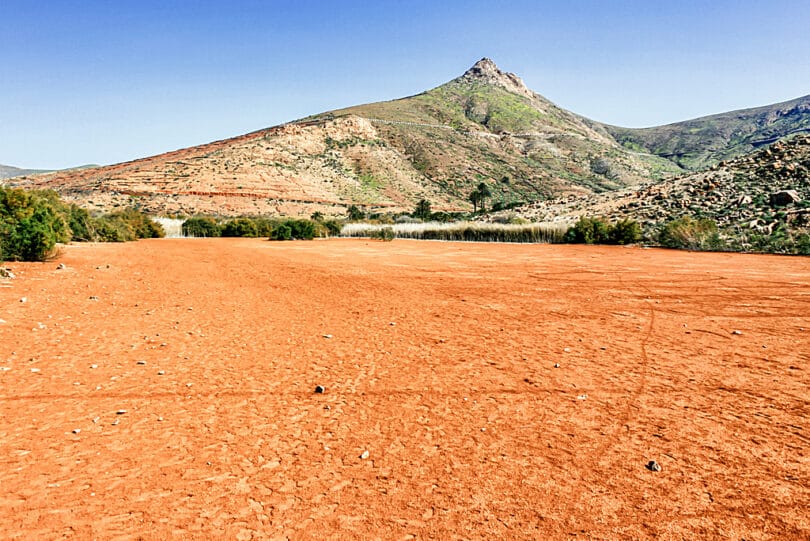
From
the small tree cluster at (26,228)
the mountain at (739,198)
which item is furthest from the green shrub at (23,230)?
the mountain at (739,198)

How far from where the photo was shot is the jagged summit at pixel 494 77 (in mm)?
131625

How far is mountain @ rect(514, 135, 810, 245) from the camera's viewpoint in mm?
21156

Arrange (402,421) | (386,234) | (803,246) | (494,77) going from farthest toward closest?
(494,77), (386,234), (803,246), (402,421)

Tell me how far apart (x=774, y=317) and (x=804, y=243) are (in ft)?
44.0

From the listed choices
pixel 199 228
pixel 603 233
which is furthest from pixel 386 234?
pixel 199 228

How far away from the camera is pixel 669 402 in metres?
3.99

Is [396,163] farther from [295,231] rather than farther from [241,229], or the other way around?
[295,231]

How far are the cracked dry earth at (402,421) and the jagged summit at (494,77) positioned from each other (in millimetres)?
137196

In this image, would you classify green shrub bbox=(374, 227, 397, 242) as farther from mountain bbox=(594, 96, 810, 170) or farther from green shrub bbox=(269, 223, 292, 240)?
mountain bbox=(594, 96, 810, 170)

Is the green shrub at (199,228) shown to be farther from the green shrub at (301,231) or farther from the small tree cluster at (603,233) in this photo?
the small tree cluster at (603,233)

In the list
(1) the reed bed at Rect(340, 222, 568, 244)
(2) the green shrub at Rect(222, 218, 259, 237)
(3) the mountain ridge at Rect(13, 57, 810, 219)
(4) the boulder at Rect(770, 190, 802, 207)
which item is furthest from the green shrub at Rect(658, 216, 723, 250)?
(3) the mountain ridge at Rect(13, 57, 810, 219)

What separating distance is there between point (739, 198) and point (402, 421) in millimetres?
29136

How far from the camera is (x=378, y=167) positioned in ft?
241

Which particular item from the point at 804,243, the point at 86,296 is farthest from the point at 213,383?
the point at 804,243
